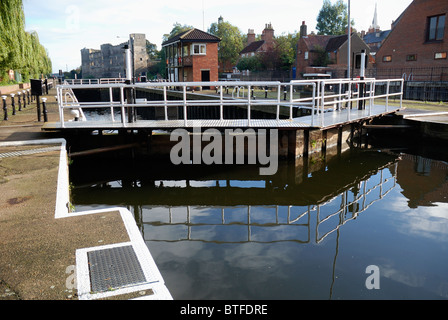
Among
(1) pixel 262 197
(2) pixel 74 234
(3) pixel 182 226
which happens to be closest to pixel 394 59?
(1) pixel 262 197

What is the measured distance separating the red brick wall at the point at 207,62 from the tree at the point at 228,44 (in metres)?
40.1

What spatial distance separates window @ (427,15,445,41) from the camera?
3225 cm

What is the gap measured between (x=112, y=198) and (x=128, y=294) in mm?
6166

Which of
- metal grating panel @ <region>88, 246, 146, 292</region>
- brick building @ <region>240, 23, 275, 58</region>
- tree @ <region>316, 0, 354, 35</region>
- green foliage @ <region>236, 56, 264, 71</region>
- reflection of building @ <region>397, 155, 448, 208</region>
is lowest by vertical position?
reflection of building @ <region>397, 155, 448, 208</region>

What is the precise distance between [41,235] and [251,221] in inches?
163

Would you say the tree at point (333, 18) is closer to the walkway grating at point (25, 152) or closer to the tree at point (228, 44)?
the tree at point (228, 44)

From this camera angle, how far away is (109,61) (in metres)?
111

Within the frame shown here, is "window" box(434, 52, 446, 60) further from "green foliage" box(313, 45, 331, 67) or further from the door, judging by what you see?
"green foliage" box(313, 45, 331, 67)

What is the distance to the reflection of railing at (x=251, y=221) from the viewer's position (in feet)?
23.5

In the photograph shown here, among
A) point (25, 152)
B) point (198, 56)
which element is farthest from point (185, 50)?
point (25, 152)

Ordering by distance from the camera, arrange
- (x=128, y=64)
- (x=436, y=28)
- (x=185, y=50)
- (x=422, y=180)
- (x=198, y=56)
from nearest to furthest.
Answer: (x=422, y=180), (x=128, y=64), (x=436, y=28), (x=198, y=56), (x=185, y=50)

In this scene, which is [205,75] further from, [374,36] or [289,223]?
[374,36]

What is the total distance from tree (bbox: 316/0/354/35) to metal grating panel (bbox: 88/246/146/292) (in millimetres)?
90486

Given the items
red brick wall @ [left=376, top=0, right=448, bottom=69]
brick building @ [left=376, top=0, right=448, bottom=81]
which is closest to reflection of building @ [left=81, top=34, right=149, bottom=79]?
red brick wall @ [left=376, top=0, right=448, bottom=69]
